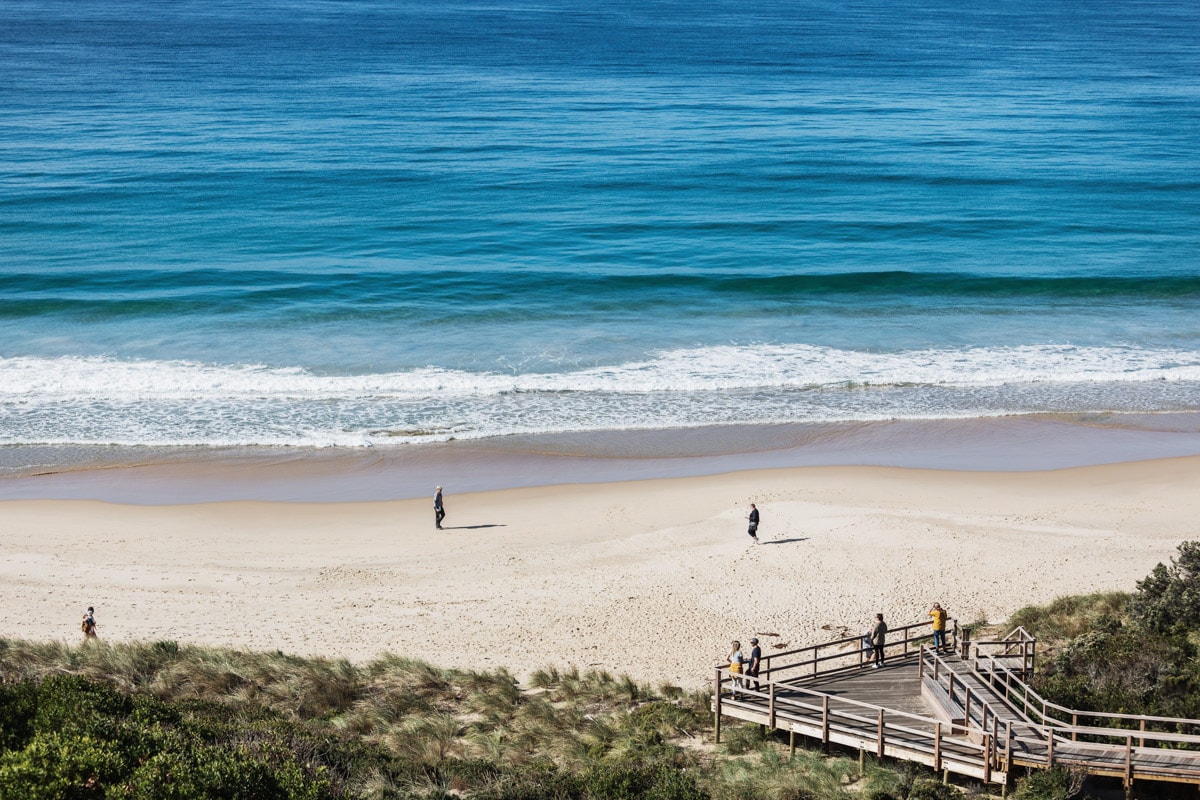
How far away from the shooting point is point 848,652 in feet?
55.6

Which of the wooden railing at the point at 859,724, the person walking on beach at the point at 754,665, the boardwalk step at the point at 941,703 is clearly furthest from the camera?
the person walking on beach at the point at 754,665

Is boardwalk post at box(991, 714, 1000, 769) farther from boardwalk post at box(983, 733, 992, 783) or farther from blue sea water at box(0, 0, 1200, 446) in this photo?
blue sea water at box(0, 0, 1200, 446)

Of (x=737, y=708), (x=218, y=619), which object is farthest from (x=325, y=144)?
(x=737, y=708)

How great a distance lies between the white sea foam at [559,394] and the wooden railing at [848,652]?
39.0 feet

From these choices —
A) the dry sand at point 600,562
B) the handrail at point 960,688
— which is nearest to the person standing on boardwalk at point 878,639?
the handrail at point 960,688

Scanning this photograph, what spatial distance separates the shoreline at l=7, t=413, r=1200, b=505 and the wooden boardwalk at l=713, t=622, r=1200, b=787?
1019cm

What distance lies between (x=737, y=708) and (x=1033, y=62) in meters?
89.5

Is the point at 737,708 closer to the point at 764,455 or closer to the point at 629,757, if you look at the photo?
the point at 629,757

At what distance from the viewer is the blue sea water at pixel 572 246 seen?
103 feet

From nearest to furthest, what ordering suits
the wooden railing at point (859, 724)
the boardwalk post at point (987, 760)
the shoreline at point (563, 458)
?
the boardwalk post at point (987, 760) < the wooden railing at point (859, 724) < the shoreline at point (563, 458)

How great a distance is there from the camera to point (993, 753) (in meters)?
12.8

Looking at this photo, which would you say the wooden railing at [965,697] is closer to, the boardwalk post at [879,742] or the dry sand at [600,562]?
the boardwalk post at [879,742]

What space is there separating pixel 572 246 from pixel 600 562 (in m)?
25.0

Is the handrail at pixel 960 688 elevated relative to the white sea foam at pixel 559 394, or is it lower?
lower
